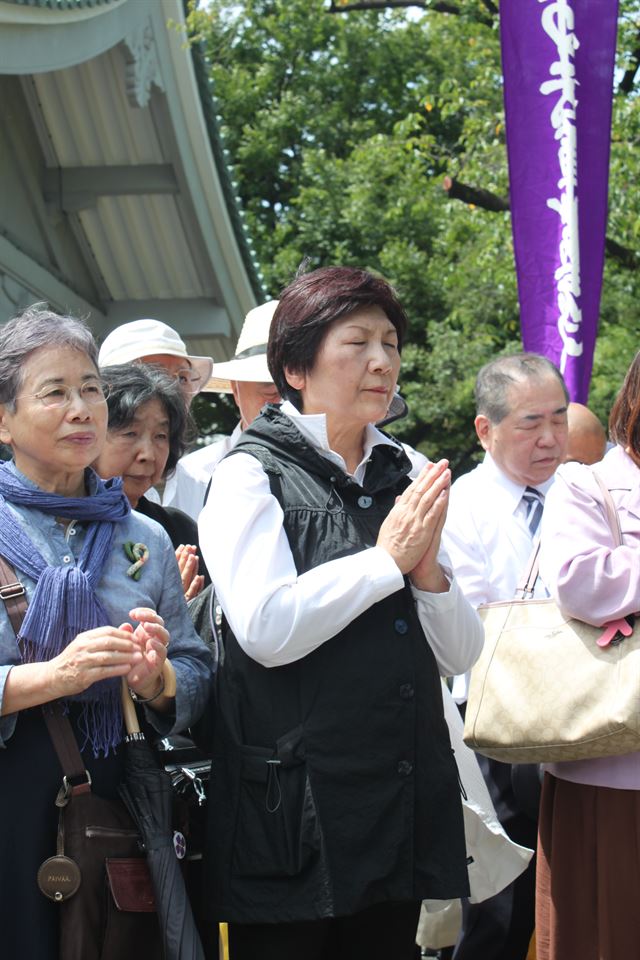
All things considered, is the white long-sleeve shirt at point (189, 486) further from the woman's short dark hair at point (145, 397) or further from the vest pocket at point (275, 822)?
the vest pocket at point (275, 822)

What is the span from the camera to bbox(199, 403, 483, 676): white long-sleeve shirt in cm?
246

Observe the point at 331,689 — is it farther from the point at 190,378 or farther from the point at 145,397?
the point at 190,378

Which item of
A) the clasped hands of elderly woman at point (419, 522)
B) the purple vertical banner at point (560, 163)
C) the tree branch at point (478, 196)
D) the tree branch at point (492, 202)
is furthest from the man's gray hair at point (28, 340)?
the tree branch at point (478, 196)

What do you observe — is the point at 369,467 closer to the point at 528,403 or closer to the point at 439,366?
the point at 528,403

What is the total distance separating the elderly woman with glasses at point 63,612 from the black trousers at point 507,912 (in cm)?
146

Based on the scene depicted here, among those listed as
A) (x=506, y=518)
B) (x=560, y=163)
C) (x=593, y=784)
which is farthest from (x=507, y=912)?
(x=560, y=163)

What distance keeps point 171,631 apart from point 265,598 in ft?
1.13

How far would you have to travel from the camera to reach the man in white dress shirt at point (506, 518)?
12.1 feet

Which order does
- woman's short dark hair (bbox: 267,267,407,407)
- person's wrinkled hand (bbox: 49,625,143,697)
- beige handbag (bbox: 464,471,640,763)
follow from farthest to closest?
woman's short dark hair (bbox: 267,267,407,407) → beige handbag (bbox: 464,471,640,763) → person's wrinkled hand (bbox: 49,625,143,697)

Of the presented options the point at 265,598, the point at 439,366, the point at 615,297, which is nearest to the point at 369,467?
the point at 265,598

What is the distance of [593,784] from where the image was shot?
2896 millimetres

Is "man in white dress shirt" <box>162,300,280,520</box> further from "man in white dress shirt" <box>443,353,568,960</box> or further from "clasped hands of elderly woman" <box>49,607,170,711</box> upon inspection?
"clasped hands of elderly woman" <box>49,607,170,711</box>

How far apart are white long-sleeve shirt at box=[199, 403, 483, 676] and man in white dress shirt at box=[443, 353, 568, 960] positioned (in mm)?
1027

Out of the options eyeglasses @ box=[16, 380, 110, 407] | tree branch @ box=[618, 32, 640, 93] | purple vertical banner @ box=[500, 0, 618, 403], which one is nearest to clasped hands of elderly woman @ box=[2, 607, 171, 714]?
eyeglasses @ box=[16, 380, 110, 407]
